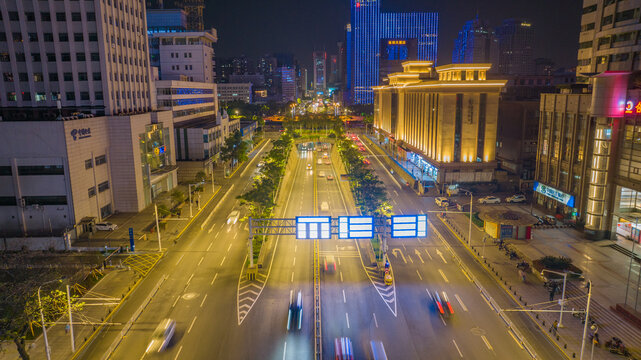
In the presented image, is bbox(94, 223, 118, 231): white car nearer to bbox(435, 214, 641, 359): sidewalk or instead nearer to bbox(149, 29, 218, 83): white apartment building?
bbox(435, 214, 641, 359): sidewalk

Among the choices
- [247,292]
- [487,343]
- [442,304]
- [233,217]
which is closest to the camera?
[487,343]

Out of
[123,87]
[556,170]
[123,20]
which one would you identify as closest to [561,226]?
[556,170]

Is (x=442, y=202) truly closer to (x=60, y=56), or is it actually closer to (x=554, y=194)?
(x=554, y=194)

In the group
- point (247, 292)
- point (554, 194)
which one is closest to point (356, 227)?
point (247, 292)

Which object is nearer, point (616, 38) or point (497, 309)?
point (497, 309)

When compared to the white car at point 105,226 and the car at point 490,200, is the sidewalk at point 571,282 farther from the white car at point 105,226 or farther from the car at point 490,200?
the white car at point 105,226

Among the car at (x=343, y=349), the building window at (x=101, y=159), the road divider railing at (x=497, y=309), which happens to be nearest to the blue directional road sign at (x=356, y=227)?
the car at (x=343, y=349)

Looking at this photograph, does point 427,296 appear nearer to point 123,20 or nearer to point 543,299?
point 543,299
